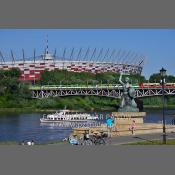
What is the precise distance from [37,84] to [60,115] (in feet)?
4.47

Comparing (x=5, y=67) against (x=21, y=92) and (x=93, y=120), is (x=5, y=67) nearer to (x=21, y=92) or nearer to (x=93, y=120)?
(x=21, y=92)

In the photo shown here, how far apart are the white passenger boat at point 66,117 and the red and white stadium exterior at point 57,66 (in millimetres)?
1460

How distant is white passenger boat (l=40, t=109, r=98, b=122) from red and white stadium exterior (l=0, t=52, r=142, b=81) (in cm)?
146

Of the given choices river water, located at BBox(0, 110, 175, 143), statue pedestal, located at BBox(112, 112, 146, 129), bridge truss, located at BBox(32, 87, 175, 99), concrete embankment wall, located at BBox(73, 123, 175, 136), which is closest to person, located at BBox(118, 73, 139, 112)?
statue pedestal, located at BBox(112, 112, 146, 129)

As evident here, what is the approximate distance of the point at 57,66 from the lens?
66.9 feet

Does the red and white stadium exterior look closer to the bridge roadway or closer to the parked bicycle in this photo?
the bridge roadway

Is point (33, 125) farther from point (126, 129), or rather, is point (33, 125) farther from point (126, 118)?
point (126, 129)

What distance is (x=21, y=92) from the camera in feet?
65.8

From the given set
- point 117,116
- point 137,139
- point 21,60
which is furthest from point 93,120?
point 137,139

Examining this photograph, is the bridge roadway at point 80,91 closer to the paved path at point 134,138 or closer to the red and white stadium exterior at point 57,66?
the red and white stadium exterior at point 57,66

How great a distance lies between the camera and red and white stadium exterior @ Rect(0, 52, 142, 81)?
1959 centimetres

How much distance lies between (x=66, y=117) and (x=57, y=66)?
2.00m

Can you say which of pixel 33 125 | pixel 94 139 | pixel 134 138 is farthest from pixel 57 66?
pixel 94 139

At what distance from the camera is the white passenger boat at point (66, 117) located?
19.3m
